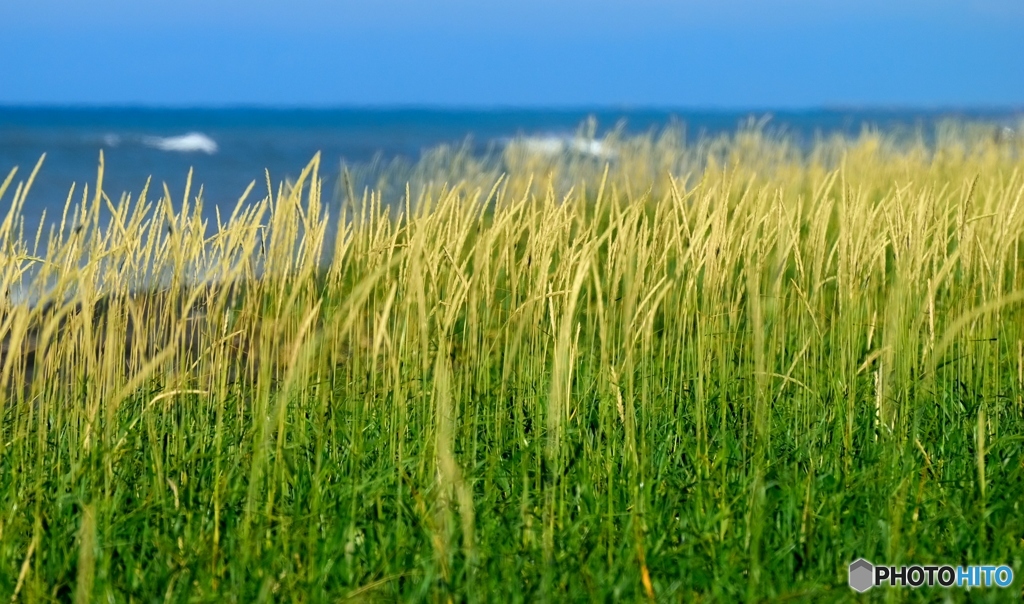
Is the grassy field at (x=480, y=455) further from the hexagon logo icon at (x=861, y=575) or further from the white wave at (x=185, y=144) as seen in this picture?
→ the white wave at (x=185, y=144)

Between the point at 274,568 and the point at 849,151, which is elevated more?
the point at 849,151

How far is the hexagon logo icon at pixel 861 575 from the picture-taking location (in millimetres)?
1549

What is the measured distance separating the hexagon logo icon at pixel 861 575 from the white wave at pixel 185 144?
853 inches

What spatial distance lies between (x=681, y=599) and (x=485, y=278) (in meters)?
0.66


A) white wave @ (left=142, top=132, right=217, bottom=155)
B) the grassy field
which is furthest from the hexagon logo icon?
white wave @ (left=142, top=132, right=217, bottom=155)

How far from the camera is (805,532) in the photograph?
5.36 feet

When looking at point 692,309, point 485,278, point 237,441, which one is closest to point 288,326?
point 237,441

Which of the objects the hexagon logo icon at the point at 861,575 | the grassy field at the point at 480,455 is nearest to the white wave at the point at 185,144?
the grassy field at the point at 480,455

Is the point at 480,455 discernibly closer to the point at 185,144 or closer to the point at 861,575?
the point at 861,575

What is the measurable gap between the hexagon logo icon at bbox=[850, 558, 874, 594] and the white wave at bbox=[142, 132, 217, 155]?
71.1 feet

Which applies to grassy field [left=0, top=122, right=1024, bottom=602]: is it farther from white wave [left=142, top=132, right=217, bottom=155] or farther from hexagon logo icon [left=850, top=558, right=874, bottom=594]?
white wave [left=142, top=132, right=217, bottom=155]

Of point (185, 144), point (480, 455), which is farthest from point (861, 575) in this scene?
point (185, 144)

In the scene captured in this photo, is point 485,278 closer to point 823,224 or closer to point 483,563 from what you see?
point 483,563

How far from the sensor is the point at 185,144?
23438mm
